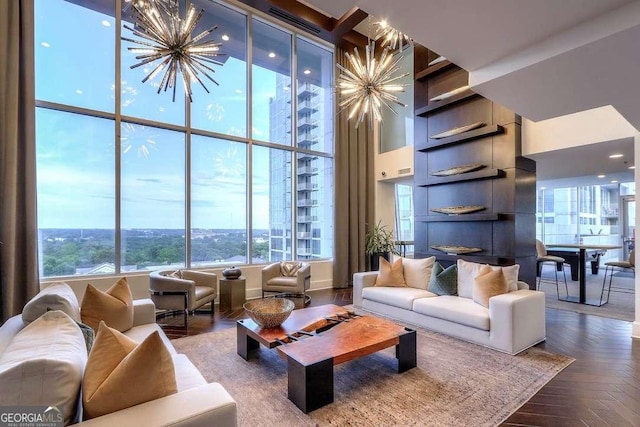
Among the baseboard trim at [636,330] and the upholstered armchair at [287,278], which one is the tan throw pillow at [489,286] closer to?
the baseboard trim at [636,330]

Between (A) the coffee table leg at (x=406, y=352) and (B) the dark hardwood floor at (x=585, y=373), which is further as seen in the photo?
(A) the coffee table leg at (x=406, y=352)

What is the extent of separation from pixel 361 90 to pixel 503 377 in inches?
131

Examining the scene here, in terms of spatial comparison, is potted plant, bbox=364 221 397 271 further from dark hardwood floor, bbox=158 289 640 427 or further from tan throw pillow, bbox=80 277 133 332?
tan throw pillow, bbox=80 277 133 332

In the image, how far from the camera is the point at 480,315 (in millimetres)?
3359

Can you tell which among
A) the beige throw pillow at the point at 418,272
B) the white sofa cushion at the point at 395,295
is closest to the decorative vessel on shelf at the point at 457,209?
the beige throw pillow at the point at 418,272

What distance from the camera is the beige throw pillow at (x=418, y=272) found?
4527 millimetres

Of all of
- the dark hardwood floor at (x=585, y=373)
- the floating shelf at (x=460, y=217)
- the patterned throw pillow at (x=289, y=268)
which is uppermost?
the floating shelf at (x=460, y=217)

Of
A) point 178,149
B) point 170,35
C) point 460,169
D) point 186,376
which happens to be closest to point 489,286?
point 460,169

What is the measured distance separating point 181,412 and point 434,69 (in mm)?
6052

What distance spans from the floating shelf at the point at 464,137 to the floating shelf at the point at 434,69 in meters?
1.21

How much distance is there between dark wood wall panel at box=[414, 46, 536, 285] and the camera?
4641mm

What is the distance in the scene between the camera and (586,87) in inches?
81.7

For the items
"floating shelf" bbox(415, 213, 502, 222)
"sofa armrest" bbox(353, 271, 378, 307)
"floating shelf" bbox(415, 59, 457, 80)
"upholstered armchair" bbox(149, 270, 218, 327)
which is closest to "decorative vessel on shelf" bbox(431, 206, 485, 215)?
"floating shelf" bbox(415, 213, 502, 222)

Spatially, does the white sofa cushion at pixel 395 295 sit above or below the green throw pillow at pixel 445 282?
below
